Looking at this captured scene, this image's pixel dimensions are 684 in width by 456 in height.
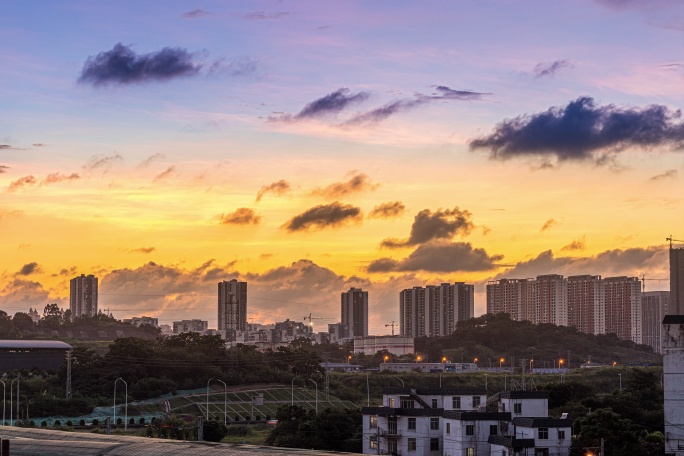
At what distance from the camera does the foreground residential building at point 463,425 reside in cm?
5731

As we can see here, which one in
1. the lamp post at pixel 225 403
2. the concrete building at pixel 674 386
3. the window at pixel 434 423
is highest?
the concrete building at pixel 674 386

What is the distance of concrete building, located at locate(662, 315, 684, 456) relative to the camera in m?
57.4

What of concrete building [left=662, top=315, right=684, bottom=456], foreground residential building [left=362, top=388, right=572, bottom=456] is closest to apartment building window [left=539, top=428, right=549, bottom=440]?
foreground residential building [left=362, top=388, right=572, bottom=456]

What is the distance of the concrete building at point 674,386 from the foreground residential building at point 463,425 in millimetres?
5210

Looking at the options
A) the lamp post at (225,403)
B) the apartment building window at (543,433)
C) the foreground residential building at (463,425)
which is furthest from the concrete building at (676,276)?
the apartment building window at (543,433)

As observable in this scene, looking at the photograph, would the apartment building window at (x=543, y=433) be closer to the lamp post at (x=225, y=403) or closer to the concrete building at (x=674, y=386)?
the concrete building at (x=674, y=386)

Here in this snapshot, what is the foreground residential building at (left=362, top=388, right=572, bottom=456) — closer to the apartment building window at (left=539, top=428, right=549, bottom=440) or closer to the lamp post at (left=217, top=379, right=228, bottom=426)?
the apartment building window at (left=539, top=428, right=549, bottom=440)

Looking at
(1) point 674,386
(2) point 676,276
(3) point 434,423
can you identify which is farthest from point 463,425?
(2) point 676,276

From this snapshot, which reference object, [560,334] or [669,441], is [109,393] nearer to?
[669,441]

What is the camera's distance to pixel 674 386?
2272 inches

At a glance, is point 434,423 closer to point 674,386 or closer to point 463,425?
point 463,425

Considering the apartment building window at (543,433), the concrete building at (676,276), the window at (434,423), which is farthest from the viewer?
the concrete building at (676,276)

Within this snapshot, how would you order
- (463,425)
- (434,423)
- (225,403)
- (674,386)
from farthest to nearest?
(225,403)
(434,423)
(463,425)
(674,386)

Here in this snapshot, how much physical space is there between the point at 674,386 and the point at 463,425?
36.6 feet
